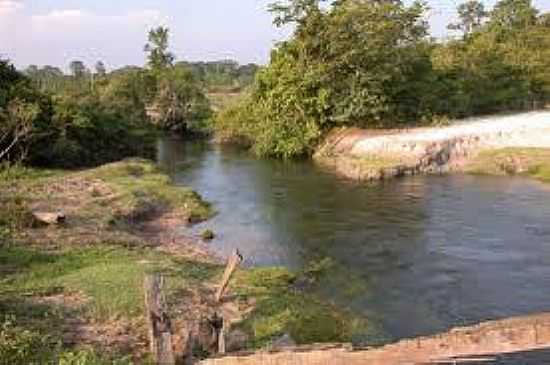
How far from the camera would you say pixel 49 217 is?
2595 centimetres

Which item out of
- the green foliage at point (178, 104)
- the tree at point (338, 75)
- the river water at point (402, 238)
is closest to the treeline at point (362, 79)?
the tree at point (338, 75)

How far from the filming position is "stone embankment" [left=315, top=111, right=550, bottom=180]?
43125 millimetres

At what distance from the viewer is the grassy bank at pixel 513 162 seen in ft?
131

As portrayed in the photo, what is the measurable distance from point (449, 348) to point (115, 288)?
36.5 feet

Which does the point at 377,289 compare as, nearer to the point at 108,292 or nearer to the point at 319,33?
the point at 108,292

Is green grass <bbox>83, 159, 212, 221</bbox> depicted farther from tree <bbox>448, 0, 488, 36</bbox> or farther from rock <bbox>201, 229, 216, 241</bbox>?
tree <bbox>448, 0, 488, 36</bbox>

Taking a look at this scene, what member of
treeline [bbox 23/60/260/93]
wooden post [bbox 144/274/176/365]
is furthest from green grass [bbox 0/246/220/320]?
treeline [bbox 23/60/260/93]

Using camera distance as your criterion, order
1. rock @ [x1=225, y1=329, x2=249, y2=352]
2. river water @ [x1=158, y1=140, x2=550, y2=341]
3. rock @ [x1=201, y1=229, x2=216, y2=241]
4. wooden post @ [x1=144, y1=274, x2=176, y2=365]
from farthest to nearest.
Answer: rock @ [x1=201, y1=229, x2=216, y2=241], river water @ [x1=158, y1=140, x2=550, y2=341], rock @ [x1=225, y1=329, x2=249, y2=352], wooden post @ [x1=144, y1=274, x2=176, y2=365]

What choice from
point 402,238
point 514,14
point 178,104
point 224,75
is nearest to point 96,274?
point 402,238

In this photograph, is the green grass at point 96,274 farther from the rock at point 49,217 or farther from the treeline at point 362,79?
the treeline at point 362,79

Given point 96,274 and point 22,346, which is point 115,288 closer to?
point 96,274

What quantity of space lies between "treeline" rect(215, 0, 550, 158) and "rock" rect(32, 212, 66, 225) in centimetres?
2806

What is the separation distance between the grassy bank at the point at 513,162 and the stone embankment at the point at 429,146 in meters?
1.02

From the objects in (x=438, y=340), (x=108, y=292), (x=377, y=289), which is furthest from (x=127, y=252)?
(x=438, y=340)
